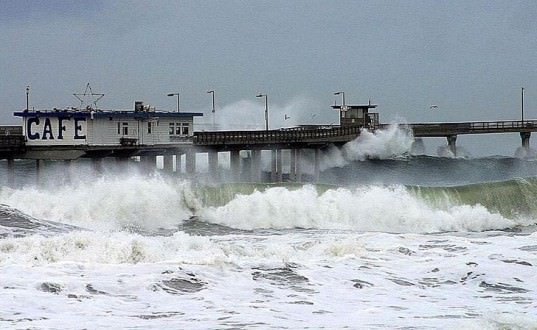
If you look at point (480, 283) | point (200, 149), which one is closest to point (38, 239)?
point (480, 283)

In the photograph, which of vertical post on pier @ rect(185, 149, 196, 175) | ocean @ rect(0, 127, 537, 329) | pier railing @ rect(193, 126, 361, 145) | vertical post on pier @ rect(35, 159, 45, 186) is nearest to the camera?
ocean @ rect(0, 127, 537, 329)

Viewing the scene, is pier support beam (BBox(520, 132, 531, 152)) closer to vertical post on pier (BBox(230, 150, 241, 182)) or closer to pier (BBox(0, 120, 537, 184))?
pier (BBox(0, 120, 537, 184))

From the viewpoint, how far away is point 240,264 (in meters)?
22.2

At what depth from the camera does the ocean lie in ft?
56.7

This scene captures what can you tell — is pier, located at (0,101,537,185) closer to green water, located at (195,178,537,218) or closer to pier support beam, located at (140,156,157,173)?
pier support beam, located at (140,156,157,173)

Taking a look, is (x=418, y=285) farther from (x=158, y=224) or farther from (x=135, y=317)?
(x=158, y=224)

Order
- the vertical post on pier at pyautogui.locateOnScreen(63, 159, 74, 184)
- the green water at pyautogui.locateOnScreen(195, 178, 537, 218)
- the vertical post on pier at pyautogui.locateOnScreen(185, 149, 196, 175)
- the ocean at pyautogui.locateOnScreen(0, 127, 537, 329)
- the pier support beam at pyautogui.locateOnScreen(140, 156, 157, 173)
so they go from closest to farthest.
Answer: the ocean at pyautogui.locateOnScreen(0, 127, 537, 329)
the green water at pyautogui.locateOnScreen(195, 178, 537, 218)
the vertical post on pier at pyautogui.locateOnScreen(63, 159, 74, 184)
the pier support beam at pyautogui.locateOnScreen(140, 156, 157, 173)
the vertical post on pier at pyautogui.locateOnScreen(185, 149, 196, 175)

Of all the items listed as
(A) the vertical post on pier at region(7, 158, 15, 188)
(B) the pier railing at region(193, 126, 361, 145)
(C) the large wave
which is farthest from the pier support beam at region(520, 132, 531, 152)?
(A) the vertical post on pier at region(7, 158, 15, 188)

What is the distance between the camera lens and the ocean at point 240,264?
56.7 ft

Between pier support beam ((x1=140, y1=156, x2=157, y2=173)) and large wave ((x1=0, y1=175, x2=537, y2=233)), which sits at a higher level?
pier support beam ((x1=140, y1=156, x2=157, y2=173))

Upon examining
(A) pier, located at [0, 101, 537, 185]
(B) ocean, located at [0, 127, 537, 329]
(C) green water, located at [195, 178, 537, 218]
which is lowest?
(B) ocean, located at [0, 127, 537, 329]

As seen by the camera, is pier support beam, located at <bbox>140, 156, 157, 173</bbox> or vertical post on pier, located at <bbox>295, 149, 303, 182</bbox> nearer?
pier support beam, located at <bbox>140, 156, 157, 173</bbox>

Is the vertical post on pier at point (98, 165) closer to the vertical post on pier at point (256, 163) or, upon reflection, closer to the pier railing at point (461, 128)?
the vertical post on pier at point (256, 163)

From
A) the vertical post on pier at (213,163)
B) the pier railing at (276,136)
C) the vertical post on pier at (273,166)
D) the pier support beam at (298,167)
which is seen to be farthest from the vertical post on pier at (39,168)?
the pier support beam at (298,167)
